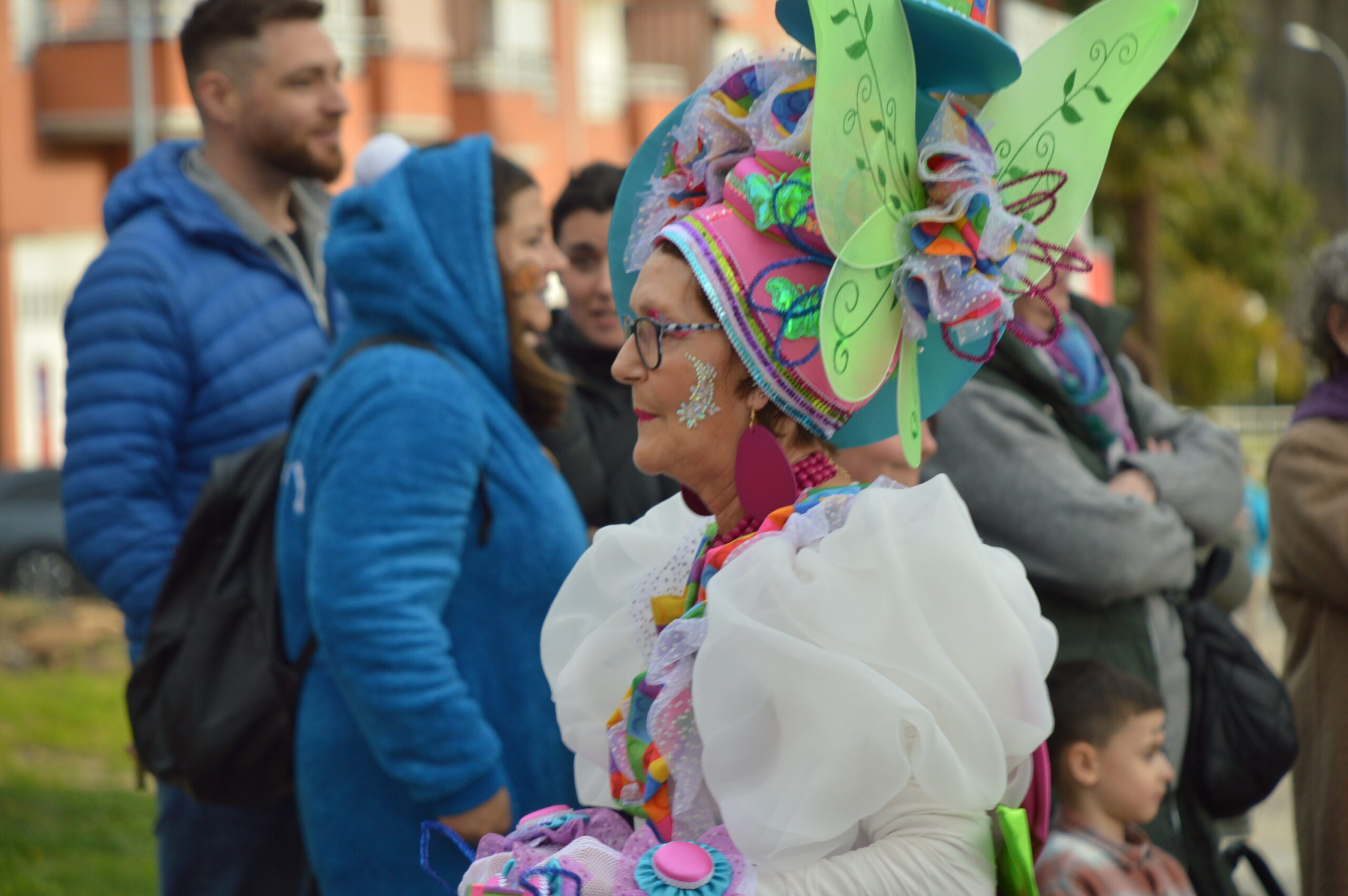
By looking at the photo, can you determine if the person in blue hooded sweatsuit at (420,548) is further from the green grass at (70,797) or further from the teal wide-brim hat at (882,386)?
the green grass at (70,797)

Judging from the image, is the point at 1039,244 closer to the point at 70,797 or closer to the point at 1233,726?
the point at 1233,726

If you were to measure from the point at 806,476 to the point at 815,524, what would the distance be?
17cm

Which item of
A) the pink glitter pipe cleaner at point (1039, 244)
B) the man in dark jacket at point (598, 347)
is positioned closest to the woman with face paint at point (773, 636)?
the pink glitter pipe cleaner at point (1039, 244)

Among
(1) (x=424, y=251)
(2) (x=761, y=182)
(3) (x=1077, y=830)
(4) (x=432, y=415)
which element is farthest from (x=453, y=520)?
(3) (x=1077, y=830)

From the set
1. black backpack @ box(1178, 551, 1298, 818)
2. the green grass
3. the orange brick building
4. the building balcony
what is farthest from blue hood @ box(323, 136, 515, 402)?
the building balcony

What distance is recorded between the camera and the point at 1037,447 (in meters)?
3.01

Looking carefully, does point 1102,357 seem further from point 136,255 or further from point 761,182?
point 136,255

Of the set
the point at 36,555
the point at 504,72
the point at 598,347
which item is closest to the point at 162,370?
the point at 598,347

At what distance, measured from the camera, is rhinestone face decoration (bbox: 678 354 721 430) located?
1824 mm

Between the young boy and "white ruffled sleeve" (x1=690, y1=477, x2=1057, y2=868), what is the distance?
117 cm

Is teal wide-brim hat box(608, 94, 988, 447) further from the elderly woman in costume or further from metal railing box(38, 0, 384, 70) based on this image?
metal railing box(38, 0, 384, 70)

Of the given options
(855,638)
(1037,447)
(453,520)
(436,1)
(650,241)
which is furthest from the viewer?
(436,1)

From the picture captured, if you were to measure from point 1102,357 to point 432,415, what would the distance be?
160cm

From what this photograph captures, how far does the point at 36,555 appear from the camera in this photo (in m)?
13.2
